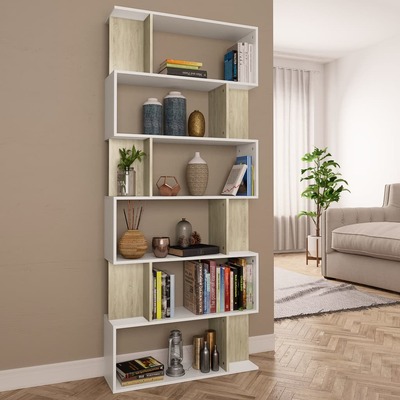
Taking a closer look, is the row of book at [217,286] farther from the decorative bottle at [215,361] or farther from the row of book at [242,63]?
the row of book at [242,63]

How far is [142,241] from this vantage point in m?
2.51

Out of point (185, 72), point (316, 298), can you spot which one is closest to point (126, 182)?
point (185, 72)

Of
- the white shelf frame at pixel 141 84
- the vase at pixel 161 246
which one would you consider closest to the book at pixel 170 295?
the vase at pixel 161 246

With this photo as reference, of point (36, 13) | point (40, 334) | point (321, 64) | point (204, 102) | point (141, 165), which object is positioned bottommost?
point (40, 334)

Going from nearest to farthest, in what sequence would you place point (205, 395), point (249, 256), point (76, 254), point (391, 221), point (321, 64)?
point (205, 395) → point (76, 254) → point (249, 256) → point (391, 221) → point (321, 64)

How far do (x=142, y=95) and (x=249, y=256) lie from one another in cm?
105

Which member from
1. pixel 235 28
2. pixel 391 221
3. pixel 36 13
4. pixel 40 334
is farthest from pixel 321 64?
pixel 40 334

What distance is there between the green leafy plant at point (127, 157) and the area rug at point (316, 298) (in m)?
1.80

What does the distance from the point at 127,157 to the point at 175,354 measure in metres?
1.05

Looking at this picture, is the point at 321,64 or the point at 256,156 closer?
the point at 256,156

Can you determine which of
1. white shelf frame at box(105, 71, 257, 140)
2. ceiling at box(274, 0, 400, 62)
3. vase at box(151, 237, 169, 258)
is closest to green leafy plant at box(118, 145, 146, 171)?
white shelf frame at box(105, 71, 257, 140)

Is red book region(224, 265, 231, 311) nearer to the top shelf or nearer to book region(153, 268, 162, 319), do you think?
book region(153, 268, 162, 319)

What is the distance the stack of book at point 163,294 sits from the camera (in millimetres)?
2531

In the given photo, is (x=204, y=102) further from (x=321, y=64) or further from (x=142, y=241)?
(x=321, y=64)
